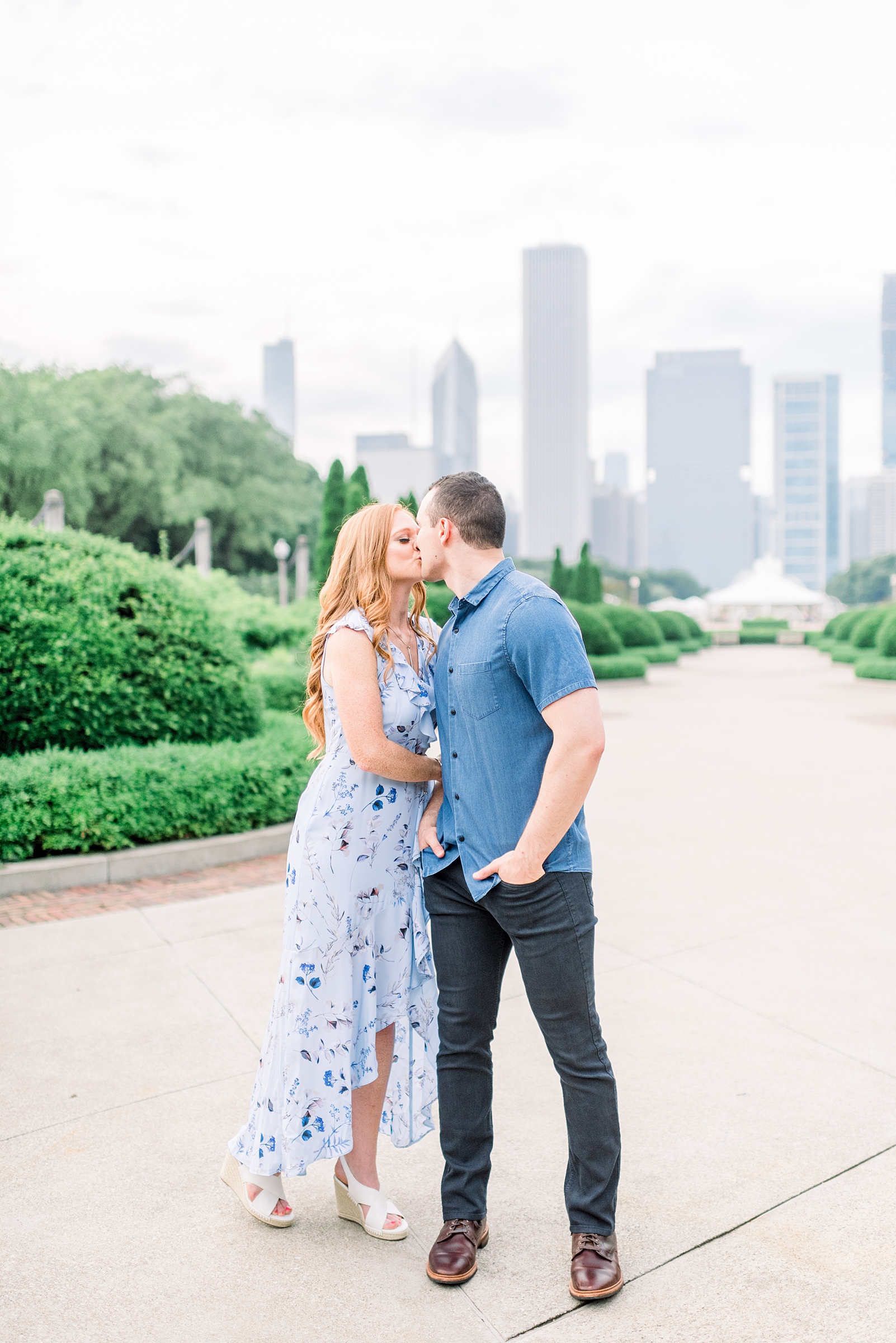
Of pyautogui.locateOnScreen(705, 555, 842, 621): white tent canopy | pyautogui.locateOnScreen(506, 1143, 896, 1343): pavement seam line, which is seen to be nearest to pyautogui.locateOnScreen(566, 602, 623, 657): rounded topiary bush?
pyautogui.locateOnScreen(506, 1143, 896, 1343): pavement seam line

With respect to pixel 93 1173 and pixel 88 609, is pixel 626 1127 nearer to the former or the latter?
pixel 93 1173

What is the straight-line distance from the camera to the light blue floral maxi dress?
2.33 meters

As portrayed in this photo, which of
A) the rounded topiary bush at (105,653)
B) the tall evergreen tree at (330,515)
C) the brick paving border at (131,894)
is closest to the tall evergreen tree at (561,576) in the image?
the tall evergreen tree at (330,515)

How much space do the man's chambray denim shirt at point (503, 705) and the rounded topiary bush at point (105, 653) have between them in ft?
14.5

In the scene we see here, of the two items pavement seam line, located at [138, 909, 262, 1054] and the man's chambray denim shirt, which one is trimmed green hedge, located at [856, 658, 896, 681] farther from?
the man's chambray denim shirt

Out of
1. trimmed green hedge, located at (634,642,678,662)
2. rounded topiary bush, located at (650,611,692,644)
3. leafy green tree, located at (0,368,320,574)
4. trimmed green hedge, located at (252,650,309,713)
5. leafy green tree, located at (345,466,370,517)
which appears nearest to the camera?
trimmed green hedge, located at (252,650,309,713)

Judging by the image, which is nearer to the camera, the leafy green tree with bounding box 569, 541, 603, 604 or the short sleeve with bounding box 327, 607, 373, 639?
the short sleeve with bounding box 327, 607, 373, 639

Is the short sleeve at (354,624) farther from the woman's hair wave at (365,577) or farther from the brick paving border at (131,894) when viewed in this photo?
the brick paving border at (131,894)

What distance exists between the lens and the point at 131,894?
5223mm

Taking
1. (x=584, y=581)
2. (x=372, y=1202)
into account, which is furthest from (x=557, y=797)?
(x=584, y=581)

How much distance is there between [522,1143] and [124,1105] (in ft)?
4.16

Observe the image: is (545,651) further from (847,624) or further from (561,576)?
(847,624)

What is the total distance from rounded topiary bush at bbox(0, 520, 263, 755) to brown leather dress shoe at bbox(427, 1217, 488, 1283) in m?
4.58

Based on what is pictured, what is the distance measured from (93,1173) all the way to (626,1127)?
5.11 ft
